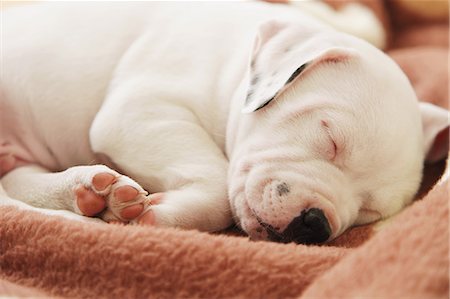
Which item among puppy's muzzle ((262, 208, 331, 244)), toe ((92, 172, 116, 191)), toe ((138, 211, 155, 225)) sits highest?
toe ((92, 172, 116, 191))

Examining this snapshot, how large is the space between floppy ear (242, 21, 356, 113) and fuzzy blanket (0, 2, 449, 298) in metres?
0.46

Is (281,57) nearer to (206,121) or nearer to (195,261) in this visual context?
(206,121)

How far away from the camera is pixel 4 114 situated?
1946 mm

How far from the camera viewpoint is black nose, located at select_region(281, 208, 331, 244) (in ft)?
4.77

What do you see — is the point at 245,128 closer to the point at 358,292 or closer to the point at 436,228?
the point at 436,228

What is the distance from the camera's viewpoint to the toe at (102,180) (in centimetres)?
146

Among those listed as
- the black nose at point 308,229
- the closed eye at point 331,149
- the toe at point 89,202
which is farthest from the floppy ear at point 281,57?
the toe at point 89,202

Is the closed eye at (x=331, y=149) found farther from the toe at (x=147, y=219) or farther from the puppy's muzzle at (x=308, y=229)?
the toe at (x=147, y=219)

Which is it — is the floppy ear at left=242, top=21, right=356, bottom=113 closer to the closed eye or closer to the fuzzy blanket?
the closed eye

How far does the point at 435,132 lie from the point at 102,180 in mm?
1050

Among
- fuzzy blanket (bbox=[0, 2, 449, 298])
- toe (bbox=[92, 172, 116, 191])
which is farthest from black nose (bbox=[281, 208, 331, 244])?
toe (bbox=[92, 172, 116, 191])

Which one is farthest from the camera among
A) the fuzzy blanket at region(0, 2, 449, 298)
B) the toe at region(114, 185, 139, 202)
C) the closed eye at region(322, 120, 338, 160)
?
the closed eye at region(322, 120, 338, 160)

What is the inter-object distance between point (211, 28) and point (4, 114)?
0.68 metres

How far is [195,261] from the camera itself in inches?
46.9
